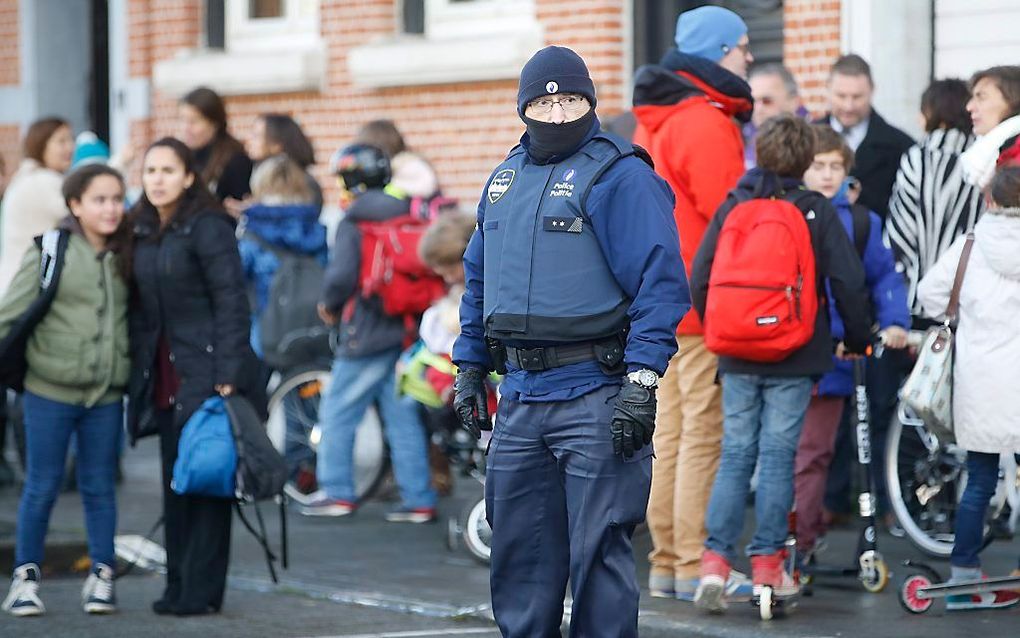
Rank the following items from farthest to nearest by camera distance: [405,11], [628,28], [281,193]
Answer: [405,11], [628,28], [281,193]

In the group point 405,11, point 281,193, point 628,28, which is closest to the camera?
point 281,193

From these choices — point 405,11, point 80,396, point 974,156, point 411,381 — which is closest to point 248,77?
point 405,11

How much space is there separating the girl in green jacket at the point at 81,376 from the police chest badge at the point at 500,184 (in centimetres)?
251

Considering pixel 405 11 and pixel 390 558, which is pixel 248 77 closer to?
pixel 405 11

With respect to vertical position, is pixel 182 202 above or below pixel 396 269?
above

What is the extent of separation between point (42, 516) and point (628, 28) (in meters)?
5.72

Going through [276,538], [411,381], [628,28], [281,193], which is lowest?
[276,538]

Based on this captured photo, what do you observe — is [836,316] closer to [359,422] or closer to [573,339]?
[573,339]

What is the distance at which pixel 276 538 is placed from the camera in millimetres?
9711

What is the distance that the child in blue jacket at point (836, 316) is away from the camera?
7.67m

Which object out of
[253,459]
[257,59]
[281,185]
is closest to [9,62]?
[257,59]

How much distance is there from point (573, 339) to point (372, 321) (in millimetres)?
4446

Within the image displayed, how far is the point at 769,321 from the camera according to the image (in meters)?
7.05

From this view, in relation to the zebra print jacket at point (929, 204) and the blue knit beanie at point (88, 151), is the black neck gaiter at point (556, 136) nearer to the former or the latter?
the zebra print jacket at point (929, 204)
